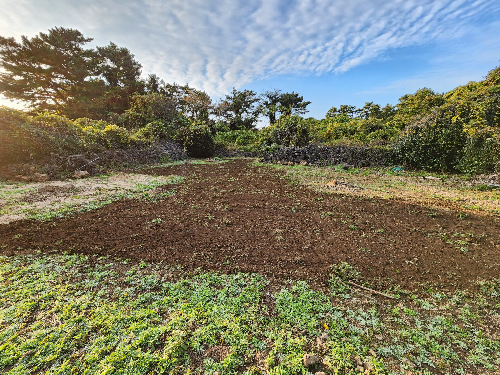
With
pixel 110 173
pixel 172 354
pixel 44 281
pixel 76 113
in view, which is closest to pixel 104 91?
pixel 76 113

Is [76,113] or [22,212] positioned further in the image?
[76,113]

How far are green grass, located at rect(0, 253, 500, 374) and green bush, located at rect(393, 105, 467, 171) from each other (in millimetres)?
8808

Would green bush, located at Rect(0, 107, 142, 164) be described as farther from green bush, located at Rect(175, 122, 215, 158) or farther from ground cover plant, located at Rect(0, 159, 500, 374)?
ground cover plant, located at Rect(0, 159, 500, 374)

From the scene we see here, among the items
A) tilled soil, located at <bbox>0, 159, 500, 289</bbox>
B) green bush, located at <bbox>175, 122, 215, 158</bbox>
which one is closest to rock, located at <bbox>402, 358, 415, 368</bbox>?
tilled soil, located at <bbox>0, 159, 500, 289</bbox>

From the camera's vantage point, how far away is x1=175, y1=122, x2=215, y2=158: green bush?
1395 centimetres

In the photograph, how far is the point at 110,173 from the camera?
8.21 metres

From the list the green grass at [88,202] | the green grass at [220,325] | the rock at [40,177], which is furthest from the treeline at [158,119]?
the green grass at [220,325]

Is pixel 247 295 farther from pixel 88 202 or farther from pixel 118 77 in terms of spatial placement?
pixel 118 77

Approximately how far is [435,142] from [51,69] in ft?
79.8

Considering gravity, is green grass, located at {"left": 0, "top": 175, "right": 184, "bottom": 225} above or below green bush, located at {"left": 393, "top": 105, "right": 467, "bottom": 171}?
below

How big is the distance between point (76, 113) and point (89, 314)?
19680 mm

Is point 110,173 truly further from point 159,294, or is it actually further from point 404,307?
point 404,307

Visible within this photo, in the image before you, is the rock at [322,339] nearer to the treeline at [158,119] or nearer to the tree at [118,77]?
the treeline at [158,119]

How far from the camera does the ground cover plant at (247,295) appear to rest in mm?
1583
